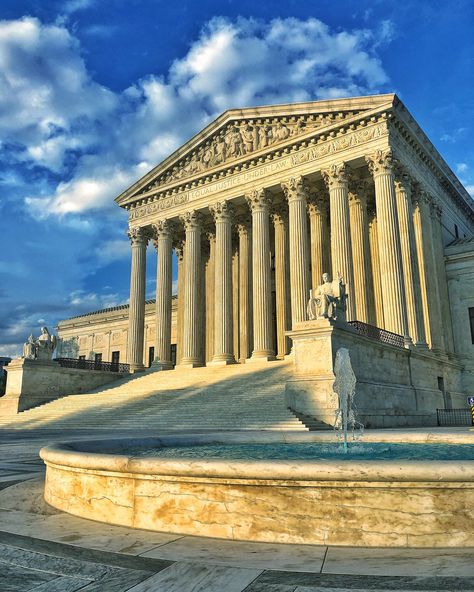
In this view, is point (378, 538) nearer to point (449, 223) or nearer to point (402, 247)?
point (402, 247)

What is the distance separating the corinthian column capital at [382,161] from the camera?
29.4 metres

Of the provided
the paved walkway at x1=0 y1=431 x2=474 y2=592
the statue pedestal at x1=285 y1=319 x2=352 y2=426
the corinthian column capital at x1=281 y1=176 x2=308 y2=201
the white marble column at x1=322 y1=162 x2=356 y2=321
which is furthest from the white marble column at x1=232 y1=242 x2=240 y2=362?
the paved walkway at x1=0 y1=431 x2=474 y2=592

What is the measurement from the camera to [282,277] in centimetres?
3772

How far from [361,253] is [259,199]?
26.0ft

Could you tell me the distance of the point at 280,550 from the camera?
4.61m

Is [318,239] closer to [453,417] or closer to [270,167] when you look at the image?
[270,167]

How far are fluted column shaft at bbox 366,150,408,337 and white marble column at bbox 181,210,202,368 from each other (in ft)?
47.7

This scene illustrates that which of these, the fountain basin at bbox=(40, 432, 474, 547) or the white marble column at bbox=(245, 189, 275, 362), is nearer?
the fountain basin at bbox=(40, 432, 474, 547)

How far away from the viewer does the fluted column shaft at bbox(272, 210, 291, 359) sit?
37.0 metres

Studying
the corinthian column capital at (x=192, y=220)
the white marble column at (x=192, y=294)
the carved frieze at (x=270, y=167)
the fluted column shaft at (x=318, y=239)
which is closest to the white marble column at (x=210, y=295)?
the white marble column at (x=192, y=294)

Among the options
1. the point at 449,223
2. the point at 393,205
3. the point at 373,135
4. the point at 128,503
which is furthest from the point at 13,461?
the point at 449,223

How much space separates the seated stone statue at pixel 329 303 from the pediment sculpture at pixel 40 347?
2080 centimetres

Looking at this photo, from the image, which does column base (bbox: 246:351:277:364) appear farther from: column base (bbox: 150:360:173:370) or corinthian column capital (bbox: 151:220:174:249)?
corinthian column capital (bbox: 151:220:174:249)

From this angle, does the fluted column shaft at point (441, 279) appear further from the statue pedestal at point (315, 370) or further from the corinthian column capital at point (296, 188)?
the statue pedestal at point (315, 370)
